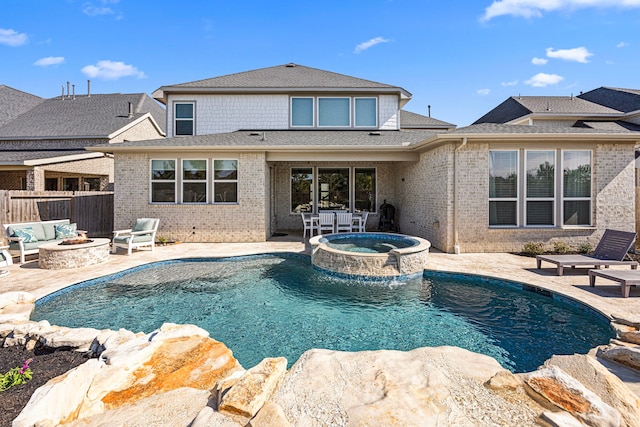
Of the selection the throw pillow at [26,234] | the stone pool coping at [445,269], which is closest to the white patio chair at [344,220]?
the stone pool coping at [445,269]

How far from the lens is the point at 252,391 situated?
229 centimetres

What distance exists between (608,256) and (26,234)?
14.1 m

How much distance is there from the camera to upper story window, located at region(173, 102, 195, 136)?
535 inches

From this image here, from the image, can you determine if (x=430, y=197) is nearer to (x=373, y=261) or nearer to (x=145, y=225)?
(x=373, y=261)

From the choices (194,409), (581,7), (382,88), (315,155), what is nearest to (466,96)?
(382,88)

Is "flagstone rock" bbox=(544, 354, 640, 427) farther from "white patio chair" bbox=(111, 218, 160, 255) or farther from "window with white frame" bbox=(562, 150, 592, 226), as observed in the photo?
"white patio chair" bbox=(111, 218, 160, 255)

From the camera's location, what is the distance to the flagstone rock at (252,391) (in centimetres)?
217

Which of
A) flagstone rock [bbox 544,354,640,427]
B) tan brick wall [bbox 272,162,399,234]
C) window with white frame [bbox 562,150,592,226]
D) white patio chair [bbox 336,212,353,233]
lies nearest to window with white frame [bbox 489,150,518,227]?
window with white frame [bbox 562,150,592,226]

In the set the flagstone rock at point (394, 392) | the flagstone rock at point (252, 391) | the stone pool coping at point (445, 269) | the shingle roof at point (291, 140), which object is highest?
the shingle roof at point (291, 140)

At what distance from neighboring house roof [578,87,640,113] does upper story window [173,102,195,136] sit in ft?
80.0

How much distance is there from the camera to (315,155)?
1101cm

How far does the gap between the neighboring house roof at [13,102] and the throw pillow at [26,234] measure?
53.6 ft

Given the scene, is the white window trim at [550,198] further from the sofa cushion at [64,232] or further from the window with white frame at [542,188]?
the sofa cushion at [64,232]

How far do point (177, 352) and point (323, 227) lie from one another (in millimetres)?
8993
